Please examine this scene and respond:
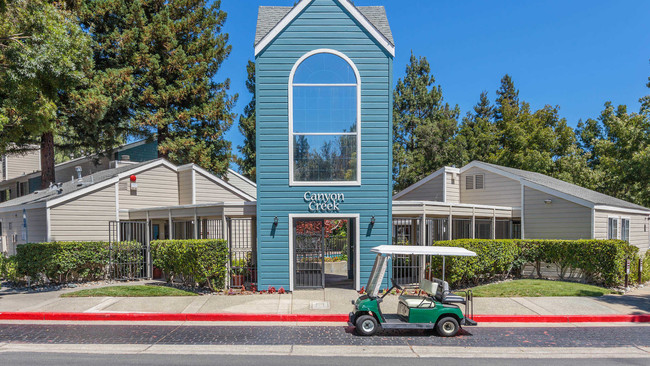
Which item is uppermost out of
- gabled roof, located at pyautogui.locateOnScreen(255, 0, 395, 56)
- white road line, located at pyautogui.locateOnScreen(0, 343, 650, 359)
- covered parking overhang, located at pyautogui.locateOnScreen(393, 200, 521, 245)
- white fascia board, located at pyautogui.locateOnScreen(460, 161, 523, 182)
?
gabled roof, located at pyautogui.locateOnScreen(255, 0, 395, 56)

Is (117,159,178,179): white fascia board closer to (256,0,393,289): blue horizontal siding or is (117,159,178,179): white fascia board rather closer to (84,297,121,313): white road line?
(84,297,121,313): white road line

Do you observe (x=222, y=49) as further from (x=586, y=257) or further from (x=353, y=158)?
(x=586, y=257)

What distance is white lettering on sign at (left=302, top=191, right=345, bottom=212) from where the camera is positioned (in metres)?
14.5

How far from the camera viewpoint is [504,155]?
117ft

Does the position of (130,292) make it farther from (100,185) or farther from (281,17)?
(281,17)

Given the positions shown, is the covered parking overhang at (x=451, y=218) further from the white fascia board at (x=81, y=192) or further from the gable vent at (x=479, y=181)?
the white fascia board at (x=81, y=192)

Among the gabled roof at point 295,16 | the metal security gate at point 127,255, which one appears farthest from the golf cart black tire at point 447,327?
the metal security gate at point 127,255

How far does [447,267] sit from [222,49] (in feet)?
77.0

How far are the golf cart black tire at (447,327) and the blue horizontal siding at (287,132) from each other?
4773mm

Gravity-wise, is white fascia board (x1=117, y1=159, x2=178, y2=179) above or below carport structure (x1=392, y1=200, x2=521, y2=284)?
above

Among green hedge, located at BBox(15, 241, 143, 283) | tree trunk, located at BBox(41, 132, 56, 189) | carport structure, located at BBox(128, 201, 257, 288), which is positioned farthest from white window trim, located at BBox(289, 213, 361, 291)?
tree trunk, located at BBox(41, 132, 56, 189)

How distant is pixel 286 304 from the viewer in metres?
12.7

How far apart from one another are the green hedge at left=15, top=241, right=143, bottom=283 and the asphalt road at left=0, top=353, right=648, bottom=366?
27.6ft

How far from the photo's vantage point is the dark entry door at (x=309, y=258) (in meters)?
14.7
